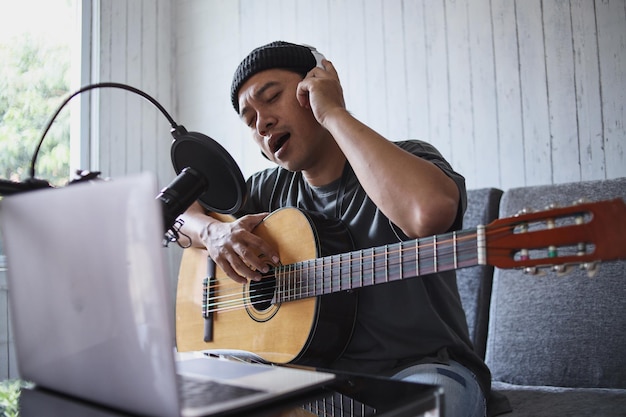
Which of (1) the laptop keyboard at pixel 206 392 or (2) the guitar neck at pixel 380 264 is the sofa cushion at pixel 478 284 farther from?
(1) the laptop keyboard at pixel 206 392

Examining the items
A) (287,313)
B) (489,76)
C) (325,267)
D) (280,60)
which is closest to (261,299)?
(287,313)

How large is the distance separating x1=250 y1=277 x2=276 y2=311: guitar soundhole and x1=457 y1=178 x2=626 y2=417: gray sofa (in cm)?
62

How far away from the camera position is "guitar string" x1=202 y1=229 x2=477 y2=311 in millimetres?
883

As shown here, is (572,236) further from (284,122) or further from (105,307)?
(284,122)

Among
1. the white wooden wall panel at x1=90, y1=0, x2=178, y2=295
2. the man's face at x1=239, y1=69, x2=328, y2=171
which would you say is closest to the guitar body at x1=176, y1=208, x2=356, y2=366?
the man's face at x1=239, y1=69, x2=328, y2=171

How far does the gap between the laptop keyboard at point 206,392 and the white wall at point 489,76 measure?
1694mm

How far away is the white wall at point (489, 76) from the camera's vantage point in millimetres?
1891

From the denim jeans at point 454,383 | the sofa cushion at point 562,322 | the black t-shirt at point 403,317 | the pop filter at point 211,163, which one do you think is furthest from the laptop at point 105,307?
the sofa cushion at point 562,322

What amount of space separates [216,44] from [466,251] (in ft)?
8.57

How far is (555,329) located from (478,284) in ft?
0.95

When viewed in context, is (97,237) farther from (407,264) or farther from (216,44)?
(216,44)

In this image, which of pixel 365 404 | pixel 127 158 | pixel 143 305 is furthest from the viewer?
pixel 127 158

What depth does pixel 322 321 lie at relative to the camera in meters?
1.19

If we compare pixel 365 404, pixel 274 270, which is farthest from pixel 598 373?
pixel 365 404
